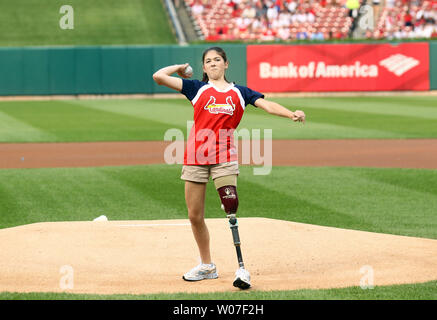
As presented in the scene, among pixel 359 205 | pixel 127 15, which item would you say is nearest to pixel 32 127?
pixel 359 205

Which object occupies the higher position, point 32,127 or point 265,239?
point 265,239

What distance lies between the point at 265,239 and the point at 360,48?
981 inches

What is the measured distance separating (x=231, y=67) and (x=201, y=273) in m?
26.0

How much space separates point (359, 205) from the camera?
11.2 meters

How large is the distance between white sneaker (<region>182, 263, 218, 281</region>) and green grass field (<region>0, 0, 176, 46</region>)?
3182cm

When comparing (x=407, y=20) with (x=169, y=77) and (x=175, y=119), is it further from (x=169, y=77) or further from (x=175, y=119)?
(x=169, y=77)

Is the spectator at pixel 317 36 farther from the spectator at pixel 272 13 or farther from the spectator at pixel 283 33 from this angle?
the spectator at pixel 272 13

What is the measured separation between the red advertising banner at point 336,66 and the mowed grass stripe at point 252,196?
720 inches

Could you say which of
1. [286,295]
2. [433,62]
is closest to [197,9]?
[433,62]

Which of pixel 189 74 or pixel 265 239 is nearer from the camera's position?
pixel 189 74

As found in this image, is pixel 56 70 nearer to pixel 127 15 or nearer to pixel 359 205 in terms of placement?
pixel 127 15

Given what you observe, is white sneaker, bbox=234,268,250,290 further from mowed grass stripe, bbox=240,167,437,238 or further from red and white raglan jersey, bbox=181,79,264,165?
mowed grass stripe, bbox=240,167,437,238

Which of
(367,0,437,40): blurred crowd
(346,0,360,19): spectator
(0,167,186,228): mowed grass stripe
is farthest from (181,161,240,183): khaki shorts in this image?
(346,0,360,19): spectator

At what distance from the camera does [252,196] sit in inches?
473
